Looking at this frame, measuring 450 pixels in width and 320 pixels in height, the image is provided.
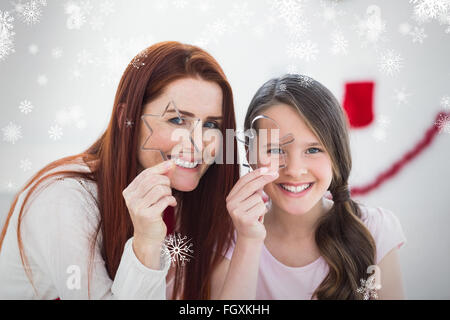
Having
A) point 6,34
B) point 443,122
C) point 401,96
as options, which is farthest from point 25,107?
point 443,122

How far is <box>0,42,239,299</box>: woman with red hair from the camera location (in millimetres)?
834

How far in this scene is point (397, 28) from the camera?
3.12 ft

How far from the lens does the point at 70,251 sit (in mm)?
847

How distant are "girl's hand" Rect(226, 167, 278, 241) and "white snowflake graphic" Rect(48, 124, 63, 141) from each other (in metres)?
0.46

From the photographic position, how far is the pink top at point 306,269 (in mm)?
979

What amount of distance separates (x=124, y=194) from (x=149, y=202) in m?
0.06

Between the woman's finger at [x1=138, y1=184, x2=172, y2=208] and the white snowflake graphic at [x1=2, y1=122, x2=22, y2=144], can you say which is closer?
the woman's finger at [x1=138, y1=184, x2=172, y2=208]

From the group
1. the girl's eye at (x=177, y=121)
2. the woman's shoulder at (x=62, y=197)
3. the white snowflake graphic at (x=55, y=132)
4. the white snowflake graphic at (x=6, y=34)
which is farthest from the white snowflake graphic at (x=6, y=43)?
the girl's eye at (x=177, y=121)

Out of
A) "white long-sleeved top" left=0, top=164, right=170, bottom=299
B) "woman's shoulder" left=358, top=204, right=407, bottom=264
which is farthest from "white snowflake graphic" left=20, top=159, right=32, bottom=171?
"woman's shoulder" left=358, top=204, right=407, bottom=264

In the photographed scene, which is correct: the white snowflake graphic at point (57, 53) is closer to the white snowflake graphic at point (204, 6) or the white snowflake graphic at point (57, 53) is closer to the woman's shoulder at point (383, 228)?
→ the white snowflake graphic at point (204, 6)

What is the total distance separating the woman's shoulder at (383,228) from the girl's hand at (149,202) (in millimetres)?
506

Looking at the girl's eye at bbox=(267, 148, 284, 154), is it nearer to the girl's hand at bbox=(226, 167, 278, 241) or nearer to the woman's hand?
the girl's hand at bbox=(226, 167, 278, 241)
